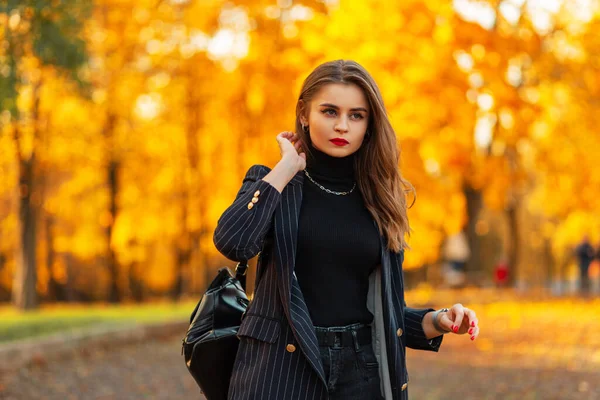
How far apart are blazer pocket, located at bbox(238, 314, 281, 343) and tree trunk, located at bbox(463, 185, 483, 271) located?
2360 cm

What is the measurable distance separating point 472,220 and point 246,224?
79.0 feet

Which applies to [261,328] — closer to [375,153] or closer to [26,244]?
[375,153]

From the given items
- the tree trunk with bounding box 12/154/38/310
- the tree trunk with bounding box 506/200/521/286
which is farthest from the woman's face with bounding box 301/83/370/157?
the tree trunk with bounding box 506/200/521/286

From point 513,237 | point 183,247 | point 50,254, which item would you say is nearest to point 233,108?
point 183,247

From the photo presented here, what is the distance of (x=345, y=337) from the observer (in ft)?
10.6

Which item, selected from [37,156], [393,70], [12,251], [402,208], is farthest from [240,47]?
[402,208]

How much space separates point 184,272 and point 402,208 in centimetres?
3064

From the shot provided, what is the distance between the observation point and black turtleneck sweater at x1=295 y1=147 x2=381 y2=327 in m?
3.24

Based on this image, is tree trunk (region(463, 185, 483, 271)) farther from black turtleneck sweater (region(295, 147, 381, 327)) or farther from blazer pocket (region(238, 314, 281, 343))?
blazer pocket (region(238, 314, 281, 343))

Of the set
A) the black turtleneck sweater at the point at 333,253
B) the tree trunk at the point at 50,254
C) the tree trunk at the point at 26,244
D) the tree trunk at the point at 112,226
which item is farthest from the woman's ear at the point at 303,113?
the tree trunk at the point at 50,254

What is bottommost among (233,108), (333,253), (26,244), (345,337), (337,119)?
(26,244)

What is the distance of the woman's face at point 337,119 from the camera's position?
3.35 m

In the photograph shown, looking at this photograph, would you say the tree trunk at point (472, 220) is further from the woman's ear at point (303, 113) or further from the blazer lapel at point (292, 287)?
the blazer lapel at point (292, 287)

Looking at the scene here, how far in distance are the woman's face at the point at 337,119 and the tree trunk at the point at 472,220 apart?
76.8ft
